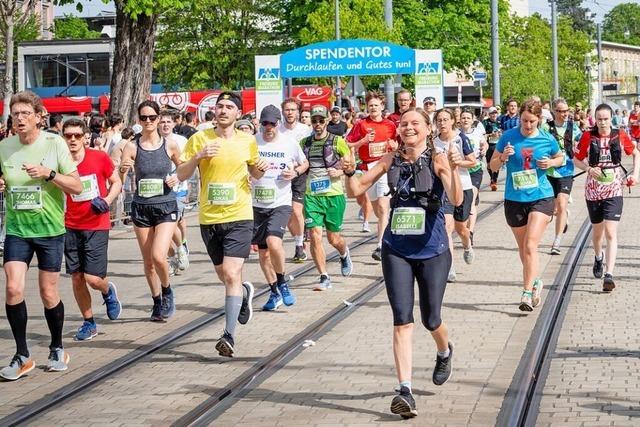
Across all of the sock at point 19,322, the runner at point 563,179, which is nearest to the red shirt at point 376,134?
the runner at point 563,179

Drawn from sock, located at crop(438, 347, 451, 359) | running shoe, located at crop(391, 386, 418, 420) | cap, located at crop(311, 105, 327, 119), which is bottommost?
running shoe, located at crop(391, 386, 418, 420)

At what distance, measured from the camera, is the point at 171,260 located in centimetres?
1620

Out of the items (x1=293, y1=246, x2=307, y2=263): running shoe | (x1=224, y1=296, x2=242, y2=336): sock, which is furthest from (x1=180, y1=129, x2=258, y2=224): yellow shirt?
(x1=293, y1=246, x2=307, y2=263): running shoe

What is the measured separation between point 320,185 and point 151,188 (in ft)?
8.51

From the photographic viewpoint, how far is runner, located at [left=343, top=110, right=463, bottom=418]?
8180 mm

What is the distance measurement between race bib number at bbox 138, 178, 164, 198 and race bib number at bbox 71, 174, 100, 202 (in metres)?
0.58

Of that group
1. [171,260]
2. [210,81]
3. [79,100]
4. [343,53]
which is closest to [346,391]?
[171,260]

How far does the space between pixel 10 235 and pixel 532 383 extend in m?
3.69

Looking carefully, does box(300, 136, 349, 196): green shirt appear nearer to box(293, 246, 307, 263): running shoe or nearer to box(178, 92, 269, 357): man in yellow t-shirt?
box(293, 246, 307, 263): running shoe

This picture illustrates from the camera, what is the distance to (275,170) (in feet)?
41.0

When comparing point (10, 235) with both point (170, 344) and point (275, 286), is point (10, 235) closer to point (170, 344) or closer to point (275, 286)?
point (170, 344)

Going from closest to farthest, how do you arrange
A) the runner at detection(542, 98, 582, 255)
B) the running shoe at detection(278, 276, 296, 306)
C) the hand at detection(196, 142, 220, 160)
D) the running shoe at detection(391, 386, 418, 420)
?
the running shoe at detection(391, 386, 418, 420), the hand at detection(196, 142, 220, 160), the running shoe at detection(278, 276, 296, 306), the runner at detection(542, 98, 582, 255)

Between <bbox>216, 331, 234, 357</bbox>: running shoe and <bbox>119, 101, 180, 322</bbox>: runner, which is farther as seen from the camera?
<bbox>119, 101, 180, 322</bbox>: runner

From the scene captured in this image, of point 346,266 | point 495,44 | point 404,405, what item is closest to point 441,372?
point 404,405
